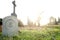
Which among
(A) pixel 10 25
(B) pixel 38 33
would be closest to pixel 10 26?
(A) pixel 10 25

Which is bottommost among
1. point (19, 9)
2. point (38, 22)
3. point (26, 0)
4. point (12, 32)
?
point (12, 32)

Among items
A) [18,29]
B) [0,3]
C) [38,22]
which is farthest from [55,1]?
[0,3]

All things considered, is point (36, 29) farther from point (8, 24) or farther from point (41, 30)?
point (8, 24)

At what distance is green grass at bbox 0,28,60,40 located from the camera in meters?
2.60

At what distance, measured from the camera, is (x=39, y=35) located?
2.64 meters

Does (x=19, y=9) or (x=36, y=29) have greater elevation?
(x=19, y=9)

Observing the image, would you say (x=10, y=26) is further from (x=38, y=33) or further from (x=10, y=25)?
(x=38, y=33)

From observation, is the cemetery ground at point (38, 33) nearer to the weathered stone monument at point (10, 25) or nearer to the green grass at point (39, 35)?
the green grass at point (39, 35)

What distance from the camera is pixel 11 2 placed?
2.79 metres

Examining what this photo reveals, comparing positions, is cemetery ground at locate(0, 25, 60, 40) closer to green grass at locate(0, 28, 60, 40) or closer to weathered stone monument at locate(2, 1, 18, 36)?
green grass at locate(0, 28, 60, 40)

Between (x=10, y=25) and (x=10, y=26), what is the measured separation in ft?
0.06

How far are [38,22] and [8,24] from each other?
0.55m

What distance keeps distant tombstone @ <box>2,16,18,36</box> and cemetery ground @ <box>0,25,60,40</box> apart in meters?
0.09

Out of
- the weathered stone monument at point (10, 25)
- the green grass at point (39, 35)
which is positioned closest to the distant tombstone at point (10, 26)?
the weathered stone monument at point (10, 25)
